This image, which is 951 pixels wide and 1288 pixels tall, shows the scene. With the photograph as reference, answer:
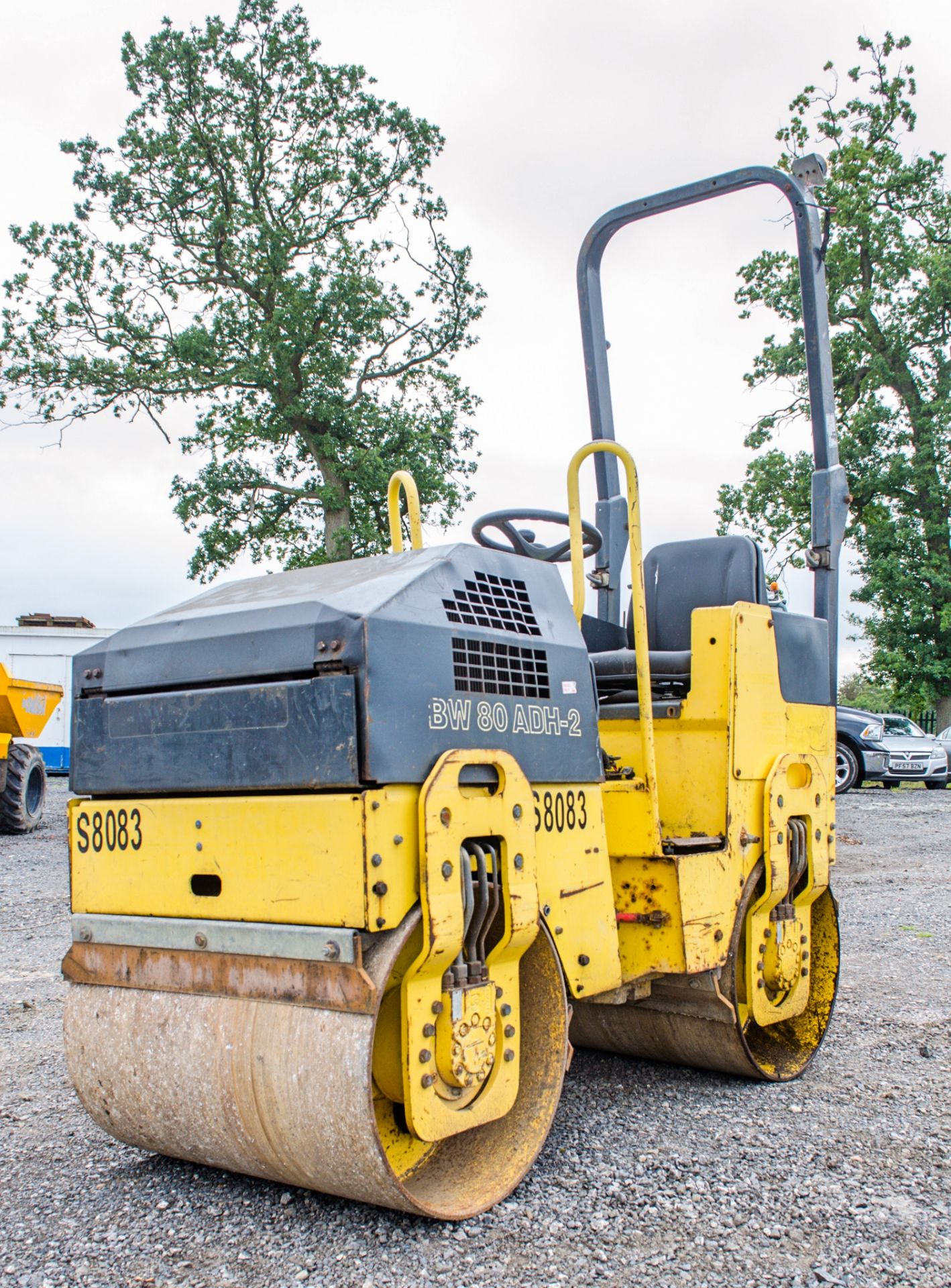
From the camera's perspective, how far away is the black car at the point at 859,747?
1551cm

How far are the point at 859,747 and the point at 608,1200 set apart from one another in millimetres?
Result: 13601

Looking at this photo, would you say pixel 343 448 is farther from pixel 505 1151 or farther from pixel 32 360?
pixel 505 1151

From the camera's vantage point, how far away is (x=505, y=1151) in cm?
287

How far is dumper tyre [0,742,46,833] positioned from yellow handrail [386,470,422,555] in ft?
31.1

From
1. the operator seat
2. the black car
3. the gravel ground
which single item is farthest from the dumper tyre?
the black car

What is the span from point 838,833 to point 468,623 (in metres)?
9.55

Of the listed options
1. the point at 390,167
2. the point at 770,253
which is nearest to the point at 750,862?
the point at 390,167

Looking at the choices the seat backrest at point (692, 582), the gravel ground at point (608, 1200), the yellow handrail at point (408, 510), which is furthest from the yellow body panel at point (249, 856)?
the seat backrest at point (692, 582)

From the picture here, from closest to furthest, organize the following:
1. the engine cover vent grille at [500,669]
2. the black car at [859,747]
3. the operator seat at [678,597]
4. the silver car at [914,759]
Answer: the engine cover vent grille at [500,669] → the operator seat at [678,597] → the black car at [859,747] → the silver car at [914,759]

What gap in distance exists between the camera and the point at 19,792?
479 inches

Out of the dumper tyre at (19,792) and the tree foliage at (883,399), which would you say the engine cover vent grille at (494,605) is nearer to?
the dumper tyre at (19,792)

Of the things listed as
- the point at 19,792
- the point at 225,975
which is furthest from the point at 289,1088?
the point at 19,792

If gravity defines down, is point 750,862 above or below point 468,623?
below

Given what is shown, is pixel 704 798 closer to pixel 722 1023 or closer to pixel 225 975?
pixel 722 1023
